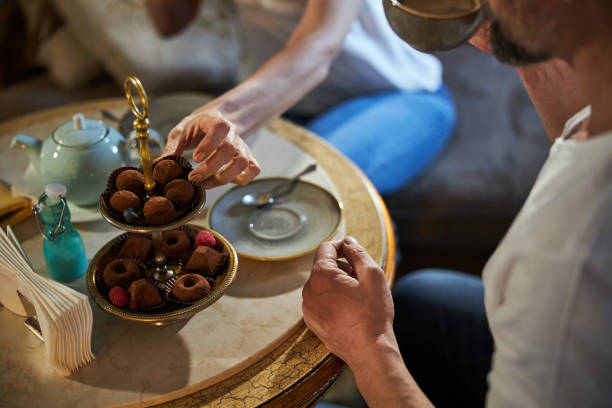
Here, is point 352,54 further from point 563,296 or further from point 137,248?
point 563,296

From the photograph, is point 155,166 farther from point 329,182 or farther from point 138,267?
point 329,182

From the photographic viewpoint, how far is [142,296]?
33.5 inches

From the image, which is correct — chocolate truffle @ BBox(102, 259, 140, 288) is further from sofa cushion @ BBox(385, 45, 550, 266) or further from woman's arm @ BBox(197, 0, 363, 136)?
sofa cushion @ BBox(385, 45, 550, 266)

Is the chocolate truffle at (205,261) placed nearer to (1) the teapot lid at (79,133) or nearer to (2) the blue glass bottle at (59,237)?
(2) the blue glass bottle at (59,237)

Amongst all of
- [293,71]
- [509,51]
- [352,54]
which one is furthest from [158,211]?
[352,54]

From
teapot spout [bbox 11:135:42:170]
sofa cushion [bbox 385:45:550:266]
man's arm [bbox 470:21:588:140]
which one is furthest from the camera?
sofa cushion [bbox 385:45:550:266]

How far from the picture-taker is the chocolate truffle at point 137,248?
37.1 inches

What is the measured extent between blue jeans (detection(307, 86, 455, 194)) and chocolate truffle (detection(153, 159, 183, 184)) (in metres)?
0.79

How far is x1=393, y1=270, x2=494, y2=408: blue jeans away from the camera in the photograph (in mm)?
1174

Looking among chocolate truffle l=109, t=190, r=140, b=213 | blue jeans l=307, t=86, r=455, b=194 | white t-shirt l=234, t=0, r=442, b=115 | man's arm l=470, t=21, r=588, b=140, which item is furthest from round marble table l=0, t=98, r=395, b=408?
white t-shirt l=234, t=0, r=442, b=115

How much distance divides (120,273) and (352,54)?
3.40 ft

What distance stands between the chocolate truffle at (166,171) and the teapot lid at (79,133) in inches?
9.0

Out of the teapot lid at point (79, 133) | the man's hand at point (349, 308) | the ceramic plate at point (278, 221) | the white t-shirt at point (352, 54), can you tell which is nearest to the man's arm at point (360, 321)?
the man's hand at point (349, 308)

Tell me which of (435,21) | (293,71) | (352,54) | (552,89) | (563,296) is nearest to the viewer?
(563,296)
